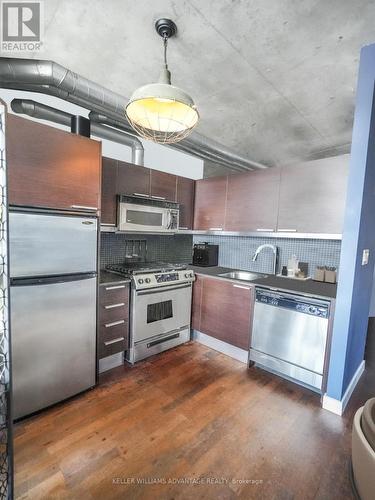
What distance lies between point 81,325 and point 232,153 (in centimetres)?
282

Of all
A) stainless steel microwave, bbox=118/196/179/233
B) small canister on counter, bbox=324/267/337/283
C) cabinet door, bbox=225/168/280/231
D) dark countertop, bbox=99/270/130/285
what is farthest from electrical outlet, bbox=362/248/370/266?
dark countertop, bbox=99/270/130/285

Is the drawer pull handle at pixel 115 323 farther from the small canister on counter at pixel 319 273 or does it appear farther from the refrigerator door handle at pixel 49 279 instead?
the small canister on counter at pixel 319 273

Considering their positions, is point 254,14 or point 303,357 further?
point 303,357

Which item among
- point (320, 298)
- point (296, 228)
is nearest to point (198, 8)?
point (296, 228)

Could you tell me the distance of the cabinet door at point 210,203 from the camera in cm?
307

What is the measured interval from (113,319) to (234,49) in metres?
2.33

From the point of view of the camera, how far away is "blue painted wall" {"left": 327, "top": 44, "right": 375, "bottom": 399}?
1648mm

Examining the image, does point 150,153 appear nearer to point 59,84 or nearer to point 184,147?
point 184,147

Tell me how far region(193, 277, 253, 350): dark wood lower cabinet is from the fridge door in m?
1.28

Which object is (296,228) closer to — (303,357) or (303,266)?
(303,266)

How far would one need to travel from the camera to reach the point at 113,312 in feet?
7.39

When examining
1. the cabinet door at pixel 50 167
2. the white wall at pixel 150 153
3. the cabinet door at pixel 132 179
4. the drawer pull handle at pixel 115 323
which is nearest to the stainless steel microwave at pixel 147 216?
the cabinet door at pixel 132 179

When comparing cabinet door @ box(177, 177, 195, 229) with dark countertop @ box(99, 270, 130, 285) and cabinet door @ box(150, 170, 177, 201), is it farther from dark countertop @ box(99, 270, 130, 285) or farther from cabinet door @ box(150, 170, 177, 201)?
dark countertop @ box(99, 270, 130, 285)

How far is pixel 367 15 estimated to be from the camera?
1.39 meters
